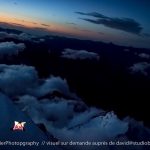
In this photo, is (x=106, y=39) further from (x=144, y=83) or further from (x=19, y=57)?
(x=19, y=57)

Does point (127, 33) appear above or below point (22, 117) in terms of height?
above

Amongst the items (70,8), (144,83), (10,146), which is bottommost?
(10,146)

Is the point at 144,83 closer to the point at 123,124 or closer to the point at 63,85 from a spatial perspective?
the point at 123,124

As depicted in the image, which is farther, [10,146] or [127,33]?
[127,33]

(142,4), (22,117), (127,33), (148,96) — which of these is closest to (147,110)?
(148,96)

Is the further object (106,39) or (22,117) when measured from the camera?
(106,39)

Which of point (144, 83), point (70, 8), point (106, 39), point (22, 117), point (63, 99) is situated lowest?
point (22, 117)

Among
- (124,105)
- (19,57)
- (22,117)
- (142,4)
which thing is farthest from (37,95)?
(142,4)

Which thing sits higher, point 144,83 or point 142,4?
point 142,4
